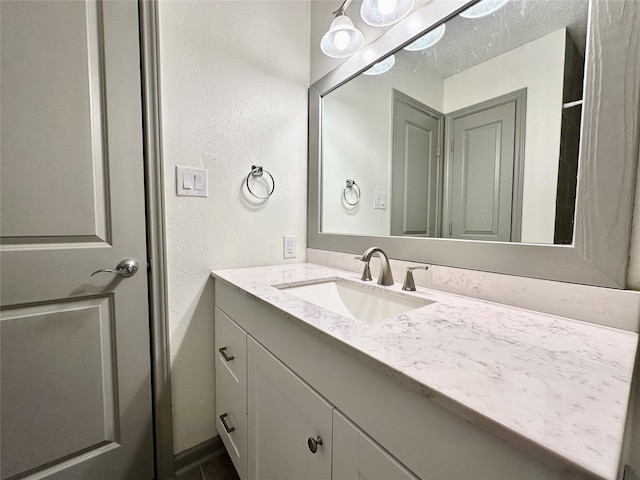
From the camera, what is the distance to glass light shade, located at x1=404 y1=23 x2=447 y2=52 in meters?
0.92

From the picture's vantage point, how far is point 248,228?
1.26 metres

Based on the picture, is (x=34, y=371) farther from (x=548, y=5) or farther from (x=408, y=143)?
(x=548, y=5)

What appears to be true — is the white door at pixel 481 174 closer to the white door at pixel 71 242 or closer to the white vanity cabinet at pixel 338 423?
the white vanity cabinet at pixel 338 423

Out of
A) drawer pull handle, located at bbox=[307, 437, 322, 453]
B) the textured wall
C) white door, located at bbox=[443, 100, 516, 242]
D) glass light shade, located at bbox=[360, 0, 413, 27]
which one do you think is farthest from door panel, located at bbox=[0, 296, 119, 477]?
glass light shade, located at bbox=[360, 0, 413, 27]

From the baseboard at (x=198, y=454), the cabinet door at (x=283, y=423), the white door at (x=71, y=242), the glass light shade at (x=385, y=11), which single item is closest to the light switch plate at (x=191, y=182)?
the white door at (x=71, y=242)

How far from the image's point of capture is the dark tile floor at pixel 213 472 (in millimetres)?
1090

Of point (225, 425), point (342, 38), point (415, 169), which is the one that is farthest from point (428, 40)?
point (225, 425)

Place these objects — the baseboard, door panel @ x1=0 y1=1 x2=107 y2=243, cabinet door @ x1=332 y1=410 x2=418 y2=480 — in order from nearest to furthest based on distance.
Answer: cabinet door @ x1=332 y1=410 x2=418 y2=480, door panel @ x1=0 y1=1 x2=107 y2=243, the baseboard

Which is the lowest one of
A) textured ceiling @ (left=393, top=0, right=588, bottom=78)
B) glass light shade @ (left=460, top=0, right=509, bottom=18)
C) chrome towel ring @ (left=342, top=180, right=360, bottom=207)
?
chrome towel ring @ (left=342, top=180, right=360, bottom=207)

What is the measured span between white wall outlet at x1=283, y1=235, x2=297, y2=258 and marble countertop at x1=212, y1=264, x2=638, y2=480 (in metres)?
0.67

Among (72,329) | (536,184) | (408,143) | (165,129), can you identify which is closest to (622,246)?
(536,184)

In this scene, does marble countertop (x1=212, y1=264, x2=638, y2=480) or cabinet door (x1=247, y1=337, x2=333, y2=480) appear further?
cabinet door (x1=247, y1=337, x2=333, y2=480)

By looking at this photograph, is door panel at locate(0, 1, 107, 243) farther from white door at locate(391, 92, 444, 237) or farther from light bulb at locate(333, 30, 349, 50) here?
white door at locate(391, 92, 444, 237)

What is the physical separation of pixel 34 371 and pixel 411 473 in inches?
44.6
